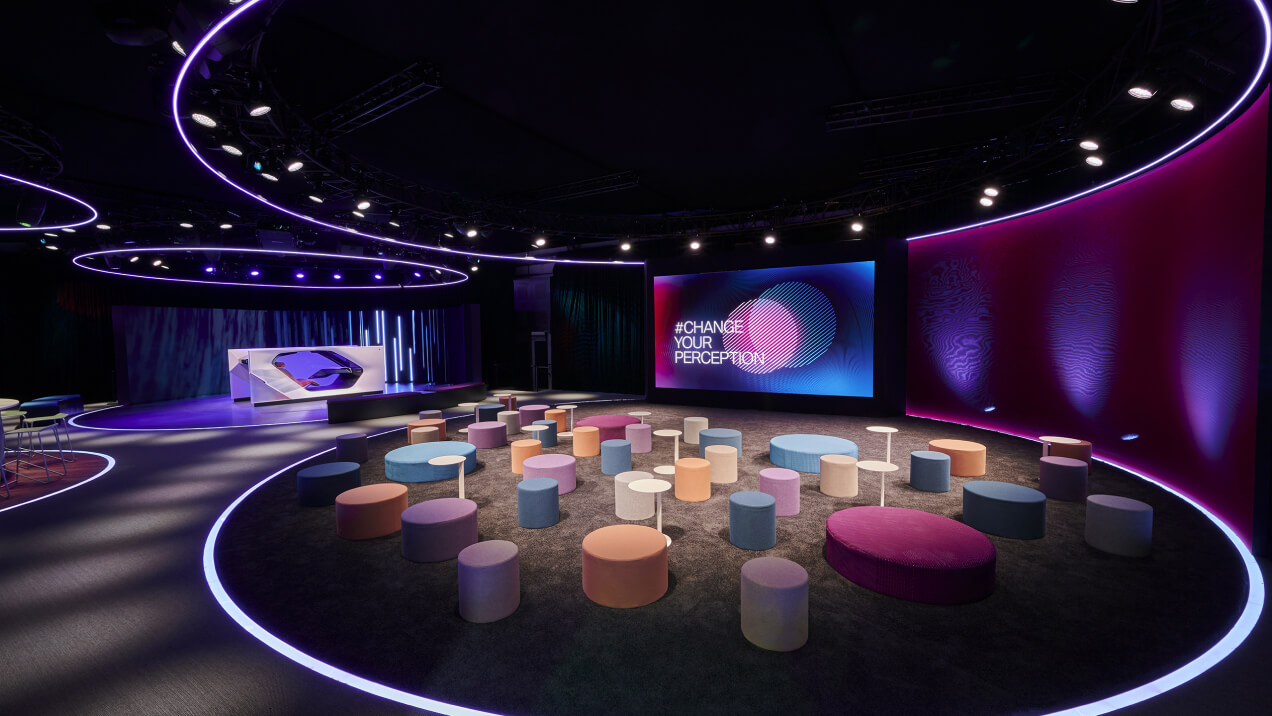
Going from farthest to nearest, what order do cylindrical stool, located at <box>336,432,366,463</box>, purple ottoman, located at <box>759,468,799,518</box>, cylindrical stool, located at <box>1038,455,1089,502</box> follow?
cylindrical stool, located at <box>336,432,366,463</box>, cylindrical stool, located at <box>1038,455,1089,502</box>, purple ottoman, located at <box>759,468,799,518</box>

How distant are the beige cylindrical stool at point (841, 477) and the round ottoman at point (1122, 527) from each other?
195cm

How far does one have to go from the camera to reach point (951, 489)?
5770 millimetres

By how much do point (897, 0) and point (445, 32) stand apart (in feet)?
13.3

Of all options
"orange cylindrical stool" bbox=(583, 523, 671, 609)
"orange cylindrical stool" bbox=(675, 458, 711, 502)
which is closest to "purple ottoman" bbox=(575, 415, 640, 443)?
"orange cylindrical stool" bbox=(675, 458, 711, 502)

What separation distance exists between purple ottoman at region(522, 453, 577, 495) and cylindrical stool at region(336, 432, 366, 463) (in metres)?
2.85

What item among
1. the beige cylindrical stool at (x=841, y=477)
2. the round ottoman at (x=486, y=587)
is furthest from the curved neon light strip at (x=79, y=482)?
the beige cylindrical stool at (x=841, y=477)

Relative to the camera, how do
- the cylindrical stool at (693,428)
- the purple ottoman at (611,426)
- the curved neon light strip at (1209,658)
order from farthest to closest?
1. the cylindrical stool at (693,428)
2. the purple ottoman at (611,426)
3. the curved neon light strip at (1209,658)

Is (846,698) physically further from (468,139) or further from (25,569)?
(468,139)

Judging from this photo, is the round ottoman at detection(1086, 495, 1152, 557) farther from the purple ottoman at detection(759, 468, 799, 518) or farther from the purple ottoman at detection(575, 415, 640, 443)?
the purple ottoman at detection(575, 415, 640, 443)

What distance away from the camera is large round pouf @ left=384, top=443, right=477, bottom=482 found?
20.9ft

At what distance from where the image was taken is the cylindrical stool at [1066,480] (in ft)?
17.5

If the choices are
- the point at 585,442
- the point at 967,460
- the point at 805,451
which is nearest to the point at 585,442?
the point at 585,442

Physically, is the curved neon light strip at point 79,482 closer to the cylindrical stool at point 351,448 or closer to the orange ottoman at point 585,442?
the cylindrical stool at point 351,448

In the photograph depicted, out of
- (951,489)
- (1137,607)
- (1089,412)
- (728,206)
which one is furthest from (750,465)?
(728,206)
